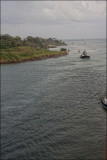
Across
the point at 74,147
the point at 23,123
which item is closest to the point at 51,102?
the point at 23,123

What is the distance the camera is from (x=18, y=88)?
168 ft

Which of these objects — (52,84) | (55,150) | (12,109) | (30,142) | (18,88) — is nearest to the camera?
(55,150)

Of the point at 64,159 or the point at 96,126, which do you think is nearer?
the point at 64,159

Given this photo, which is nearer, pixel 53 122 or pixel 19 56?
pixel 53 122

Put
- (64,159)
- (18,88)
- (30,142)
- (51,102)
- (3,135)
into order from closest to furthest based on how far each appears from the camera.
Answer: (64,159), (30,142), (3,135), (51,102), (18,88)

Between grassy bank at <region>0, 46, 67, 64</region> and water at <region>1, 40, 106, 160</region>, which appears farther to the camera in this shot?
grassy bank at <region>0, 46, 67, 64</region>

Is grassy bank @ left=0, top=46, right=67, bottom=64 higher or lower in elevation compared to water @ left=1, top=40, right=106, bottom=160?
higher

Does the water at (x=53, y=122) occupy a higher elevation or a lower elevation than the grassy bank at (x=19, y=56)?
lower

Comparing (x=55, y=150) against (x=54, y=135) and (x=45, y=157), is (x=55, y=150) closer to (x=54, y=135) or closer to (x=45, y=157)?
(x=45, y=157)

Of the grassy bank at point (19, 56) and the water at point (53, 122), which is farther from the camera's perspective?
the grassy bank at point (19, 56)

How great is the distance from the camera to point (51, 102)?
40.0m

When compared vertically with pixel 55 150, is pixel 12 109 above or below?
above

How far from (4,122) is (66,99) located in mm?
14298

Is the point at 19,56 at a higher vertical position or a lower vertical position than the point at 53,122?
higher
